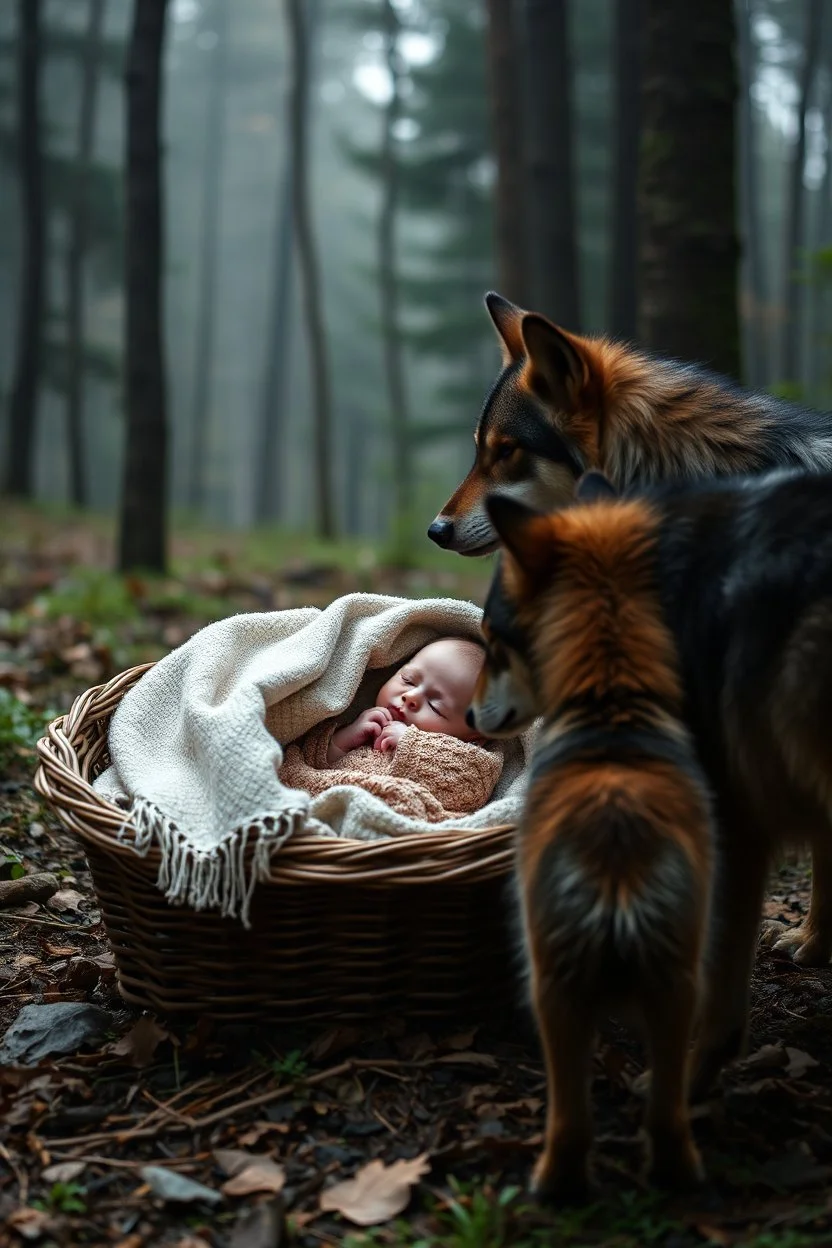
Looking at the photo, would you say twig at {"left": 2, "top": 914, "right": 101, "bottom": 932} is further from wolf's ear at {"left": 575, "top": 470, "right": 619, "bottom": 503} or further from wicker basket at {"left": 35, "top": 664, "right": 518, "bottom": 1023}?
wolf's ear at {"left": 575, "top": 470, "right": 619, "bottom": 503}

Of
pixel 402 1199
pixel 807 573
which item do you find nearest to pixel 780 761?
pixel 807 573

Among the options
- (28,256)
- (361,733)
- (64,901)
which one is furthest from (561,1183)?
(28,256)

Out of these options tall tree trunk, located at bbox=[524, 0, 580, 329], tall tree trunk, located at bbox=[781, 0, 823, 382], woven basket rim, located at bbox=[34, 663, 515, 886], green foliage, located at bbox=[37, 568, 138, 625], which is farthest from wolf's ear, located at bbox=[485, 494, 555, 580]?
tall tree trunk, located at bbox=[781, 0, 823, 382]

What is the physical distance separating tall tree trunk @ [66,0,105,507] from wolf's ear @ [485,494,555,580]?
1954cm

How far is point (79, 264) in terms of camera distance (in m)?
22.8

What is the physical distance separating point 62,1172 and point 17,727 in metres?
3.16

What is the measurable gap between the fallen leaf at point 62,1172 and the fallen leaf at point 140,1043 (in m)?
0.42

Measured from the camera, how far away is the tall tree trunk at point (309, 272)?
61.0 ft

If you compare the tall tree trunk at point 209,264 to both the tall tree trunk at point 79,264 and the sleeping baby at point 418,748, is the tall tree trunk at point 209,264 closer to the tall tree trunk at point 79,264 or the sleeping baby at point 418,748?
the tall tree trunk at point 79,264

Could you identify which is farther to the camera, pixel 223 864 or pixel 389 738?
pixel 389 738

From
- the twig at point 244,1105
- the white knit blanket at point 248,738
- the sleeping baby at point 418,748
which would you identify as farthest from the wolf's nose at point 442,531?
the twig at point 244,1105

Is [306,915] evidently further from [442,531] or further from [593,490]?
[442,531]

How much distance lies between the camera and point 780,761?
2.60 meters

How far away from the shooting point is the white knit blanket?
3.07m
